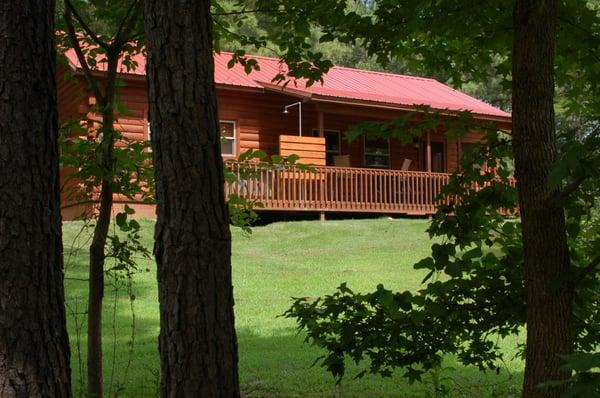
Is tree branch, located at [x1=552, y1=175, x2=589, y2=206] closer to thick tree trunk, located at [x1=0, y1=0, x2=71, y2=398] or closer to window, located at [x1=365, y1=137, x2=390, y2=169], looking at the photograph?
thick tree trunk, located at [x1=0, y1=0, x2=71, y2=398]

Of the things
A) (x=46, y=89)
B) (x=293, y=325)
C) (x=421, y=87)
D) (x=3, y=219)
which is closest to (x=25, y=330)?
(x=3, y=219)

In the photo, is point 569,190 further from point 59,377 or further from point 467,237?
point 59,377

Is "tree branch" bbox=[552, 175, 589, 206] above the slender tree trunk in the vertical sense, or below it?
above

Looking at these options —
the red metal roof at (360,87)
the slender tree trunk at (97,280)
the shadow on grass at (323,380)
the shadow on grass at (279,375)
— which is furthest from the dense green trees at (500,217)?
the red metal roof at (360,87)

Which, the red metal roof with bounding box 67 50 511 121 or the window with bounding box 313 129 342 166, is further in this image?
the window with bounding box 313 129 342 166

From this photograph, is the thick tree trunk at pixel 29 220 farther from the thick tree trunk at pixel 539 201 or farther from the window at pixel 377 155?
the window at pixel 377 155

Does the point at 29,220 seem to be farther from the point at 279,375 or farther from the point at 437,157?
the point at 437,157

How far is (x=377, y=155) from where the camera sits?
2552 centimetres

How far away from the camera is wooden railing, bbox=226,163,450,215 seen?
20.2 m

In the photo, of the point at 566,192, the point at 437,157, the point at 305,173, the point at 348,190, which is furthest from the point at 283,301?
the point at 437,157

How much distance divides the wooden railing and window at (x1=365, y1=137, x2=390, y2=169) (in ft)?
7.10

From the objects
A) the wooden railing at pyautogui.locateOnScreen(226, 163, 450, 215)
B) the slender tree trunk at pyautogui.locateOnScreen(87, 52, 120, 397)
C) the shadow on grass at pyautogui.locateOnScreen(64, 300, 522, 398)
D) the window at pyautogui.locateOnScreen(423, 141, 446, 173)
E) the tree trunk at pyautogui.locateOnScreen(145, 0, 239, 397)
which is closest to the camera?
the tree trunk at pyautogui.locateOnScreen(145, 0, 239, 397)

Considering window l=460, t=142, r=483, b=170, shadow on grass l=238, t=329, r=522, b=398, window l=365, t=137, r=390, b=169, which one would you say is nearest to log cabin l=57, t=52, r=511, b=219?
window l=365, t=137, r=390, b=169

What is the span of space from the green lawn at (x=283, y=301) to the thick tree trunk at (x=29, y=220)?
209 cm
